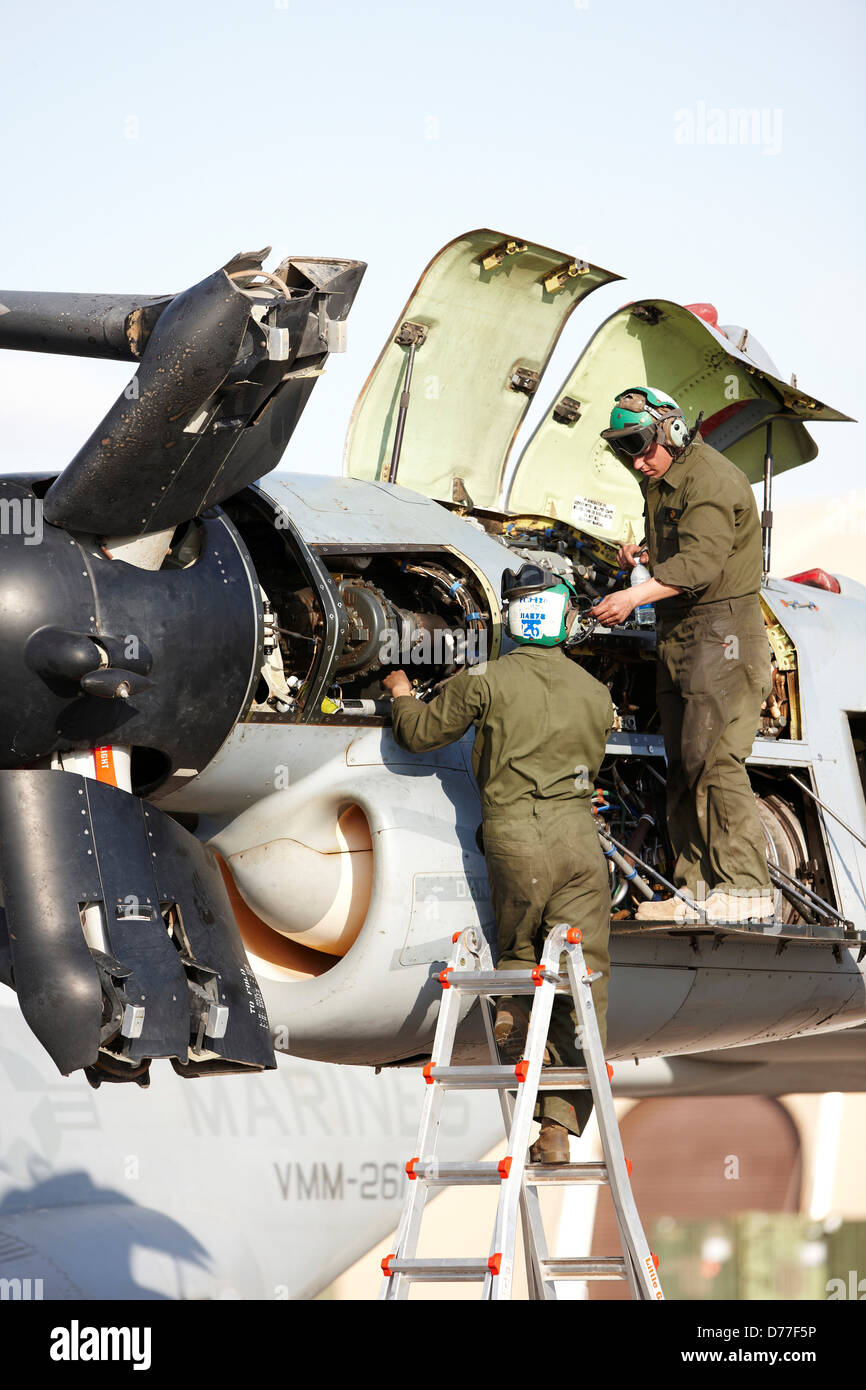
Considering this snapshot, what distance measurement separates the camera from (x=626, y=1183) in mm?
4918

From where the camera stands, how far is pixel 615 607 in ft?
18.7

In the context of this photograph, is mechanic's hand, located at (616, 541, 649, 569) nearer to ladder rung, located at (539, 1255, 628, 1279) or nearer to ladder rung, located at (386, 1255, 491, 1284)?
ladder rung, located at (539, 1255, 628, 1279)

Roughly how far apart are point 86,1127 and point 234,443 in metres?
7.74

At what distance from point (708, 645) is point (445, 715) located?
1.25 metres

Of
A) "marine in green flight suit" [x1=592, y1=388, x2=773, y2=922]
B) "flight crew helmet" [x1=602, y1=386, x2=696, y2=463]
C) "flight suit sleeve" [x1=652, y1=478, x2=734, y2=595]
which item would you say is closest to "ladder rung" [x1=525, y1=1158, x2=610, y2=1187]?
"marine in green flight suit" [x1=592, y1=388, x2=773, y2=922]

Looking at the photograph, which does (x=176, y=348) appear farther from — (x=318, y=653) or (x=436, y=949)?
(x=436, y=949)

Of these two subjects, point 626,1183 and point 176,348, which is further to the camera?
point 626,1183

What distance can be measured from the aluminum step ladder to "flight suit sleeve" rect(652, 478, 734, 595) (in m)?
1.46

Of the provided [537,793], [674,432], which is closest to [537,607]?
[537,793]

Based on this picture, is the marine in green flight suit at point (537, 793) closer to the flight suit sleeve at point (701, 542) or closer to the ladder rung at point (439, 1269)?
the flight suit sleeve at point (701, 542)

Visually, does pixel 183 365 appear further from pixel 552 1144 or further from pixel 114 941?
pixel 552 1144

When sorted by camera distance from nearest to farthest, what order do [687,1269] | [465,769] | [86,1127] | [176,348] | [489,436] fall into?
1. [176,348]
2. [465,769]
3. [489,436]
4. [86,1127]
5. [687,1269]

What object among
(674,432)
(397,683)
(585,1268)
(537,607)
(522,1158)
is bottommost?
(585,1268)
